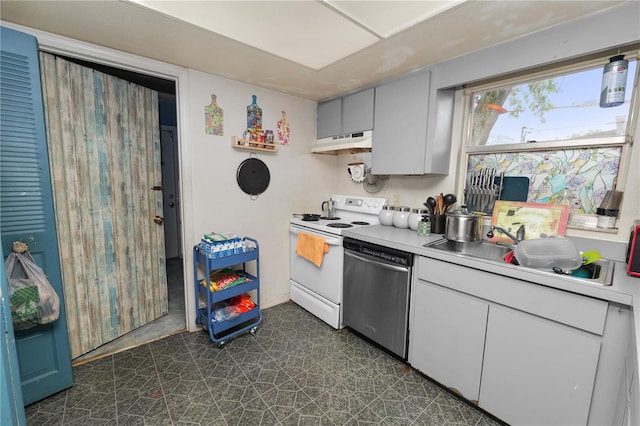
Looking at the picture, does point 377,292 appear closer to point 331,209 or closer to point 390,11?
point 331,209

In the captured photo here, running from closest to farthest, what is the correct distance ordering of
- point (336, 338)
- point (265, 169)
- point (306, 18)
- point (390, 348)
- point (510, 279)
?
point (510, 279) < point (306, 18) < point (390, 348) < point (336, 338) < point (265, 169)

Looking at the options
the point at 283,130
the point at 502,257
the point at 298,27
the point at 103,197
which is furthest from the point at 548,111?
the point at 103,197

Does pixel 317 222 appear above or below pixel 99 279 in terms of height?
above

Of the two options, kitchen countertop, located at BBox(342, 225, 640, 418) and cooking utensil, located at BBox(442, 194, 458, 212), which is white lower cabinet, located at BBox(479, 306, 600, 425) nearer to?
kitchen countertop, located at BBox(342, 225, 640, 418)

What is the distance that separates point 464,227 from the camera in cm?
188

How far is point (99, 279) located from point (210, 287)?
0.83 metres

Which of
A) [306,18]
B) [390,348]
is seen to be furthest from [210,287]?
[306,18]

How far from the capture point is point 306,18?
1517mm

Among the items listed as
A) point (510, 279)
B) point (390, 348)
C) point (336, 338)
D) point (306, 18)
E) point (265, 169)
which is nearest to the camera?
point (510, 279)

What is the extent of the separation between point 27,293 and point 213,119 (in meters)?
1.65

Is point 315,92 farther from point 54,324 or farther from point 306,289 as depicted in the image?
point 54,324

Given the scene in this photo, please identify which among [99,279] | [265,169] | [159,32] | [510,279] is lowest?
[99,279]

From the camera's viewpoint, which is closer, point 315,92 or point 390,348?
point 390,348

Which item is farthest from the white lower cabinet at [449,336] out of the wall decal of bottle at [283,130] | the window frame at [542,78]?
the wall decal of bottle at [283,130]
